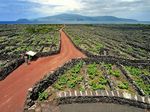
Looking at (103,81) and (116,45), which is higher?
(103,81)

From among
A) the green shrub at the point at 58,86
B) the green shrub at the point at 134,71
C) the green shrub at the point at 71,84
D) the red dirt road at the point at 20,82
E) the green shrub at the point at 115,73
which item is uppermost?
the red dirt road at the point at 20,82

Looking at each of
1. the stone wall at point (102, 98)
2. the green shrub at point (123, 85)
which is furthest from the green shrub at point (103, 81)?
the stone wall at point (102, 98)

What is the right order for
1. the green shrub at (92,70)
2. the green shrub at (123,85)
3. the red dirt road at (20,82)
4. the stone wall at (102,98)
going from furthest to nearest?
the green shrub at (92,70) < the green shrub at (123,85) < the stone wall at (102,98) < the red dirt road at (20,82)

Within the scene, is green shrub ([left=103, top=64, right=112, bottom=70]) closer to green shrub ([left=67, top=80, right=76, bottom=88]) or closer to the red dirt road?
the red dirt road

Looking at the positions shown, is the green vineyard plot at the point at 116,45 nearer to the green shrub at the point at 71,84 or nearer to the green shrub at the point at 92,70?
the green shrub at the point at 92,70

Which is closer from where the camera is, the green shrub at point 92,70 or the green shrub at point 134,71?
the green shrub at point 92,70

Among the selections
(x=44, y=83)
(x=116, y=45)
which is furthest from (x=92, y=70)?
(x=116, y=45)

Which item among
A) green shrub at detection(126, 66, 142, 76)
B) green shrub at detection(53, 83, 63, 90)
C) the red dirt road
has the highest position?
the red dirt road

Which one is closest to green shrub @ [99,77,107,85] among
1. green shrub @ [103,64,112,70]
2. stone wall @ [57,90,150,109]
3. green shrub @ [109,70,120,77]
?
green shrub @ [109,70,120,77]

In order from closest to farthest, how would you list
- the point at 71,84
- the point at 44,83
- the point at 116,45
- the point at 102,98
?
1. the point at 102,98
2. the point at 44,83
3. the point at 71,84
4. the point at 116,45

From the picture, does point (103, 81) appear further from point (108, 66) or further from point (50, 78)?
point (108, 66)

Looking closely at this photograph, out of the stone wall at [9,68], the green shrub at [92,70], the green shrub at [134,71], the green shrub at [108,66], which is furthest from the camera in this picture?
the green shrub at [108,66]

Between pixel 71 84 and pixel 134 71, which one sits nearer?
pixel 71 84
